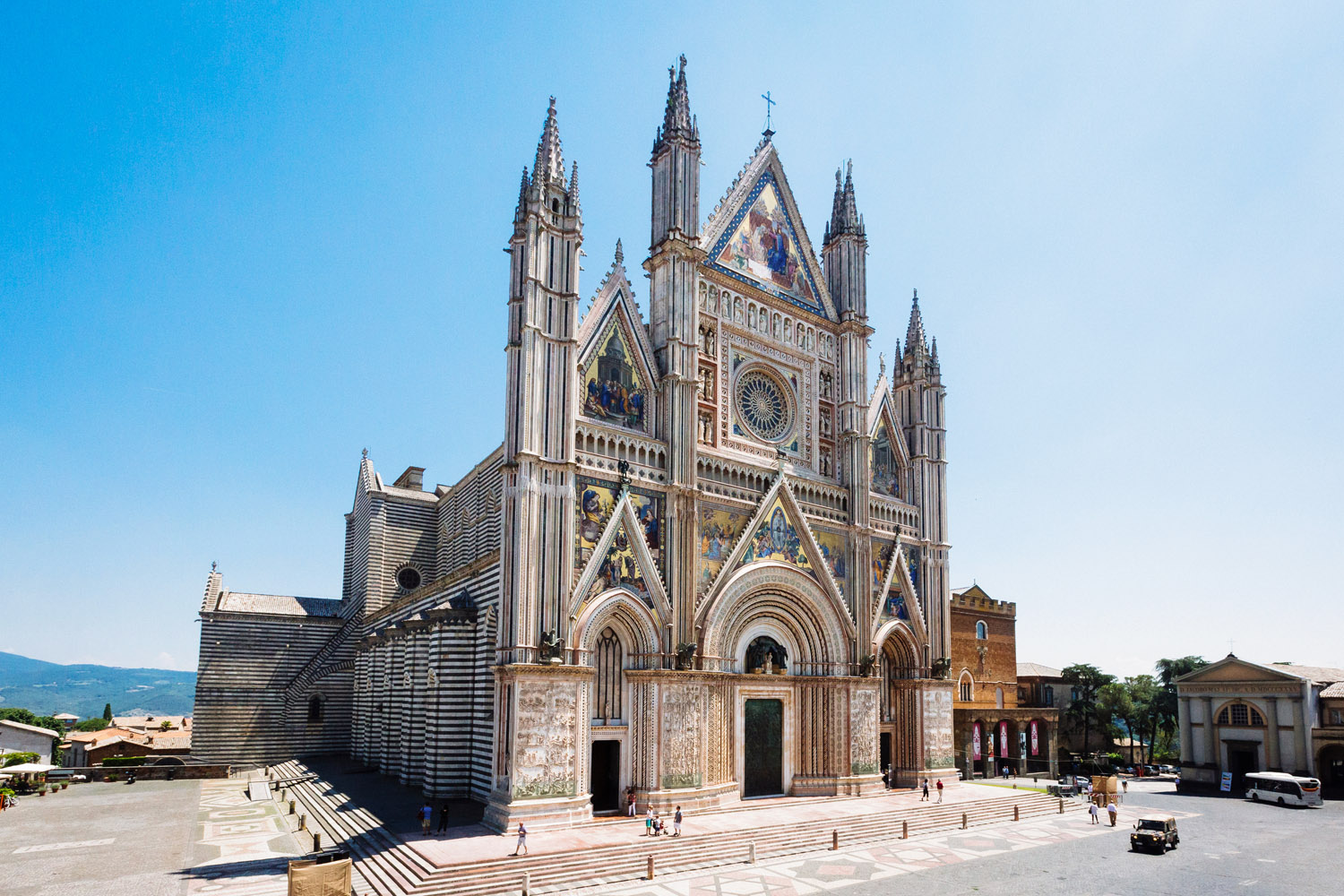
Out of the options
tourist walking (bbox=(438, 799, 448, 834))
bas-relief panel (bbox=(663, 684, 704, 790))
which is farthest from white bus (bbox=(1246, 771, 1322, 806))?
tourist walking (bbox=(438, 799, 448, 834))

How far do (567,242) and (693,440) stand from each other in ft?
25.1

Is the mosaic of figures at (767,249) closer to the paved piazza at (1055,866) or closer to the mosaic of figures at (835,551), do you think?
the mosaic of figures at (835,551)

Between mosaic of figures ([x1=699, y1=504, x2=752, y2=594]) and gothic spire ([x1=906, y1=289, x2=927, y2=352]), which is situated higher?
gothic spire ([x1=906, y1=289, x2=927, y2=352])

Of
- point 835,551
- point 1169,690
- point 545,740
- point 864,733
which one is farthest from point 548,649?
point 1169,690

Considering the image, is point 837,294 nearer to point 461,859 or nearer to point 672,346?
point 672,346

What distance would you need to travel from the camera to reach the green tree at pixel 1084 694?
56.1m

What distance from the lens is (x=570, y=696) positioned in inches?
997

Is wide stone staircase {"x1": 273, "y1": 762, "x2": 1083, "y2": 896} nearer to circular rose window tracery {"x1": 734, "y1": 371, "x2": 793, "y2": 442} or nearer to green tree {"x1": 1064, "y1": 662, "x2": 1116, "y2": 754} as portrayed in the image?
circular rose window tracery {"x1": 734, "y1": 371, "x2": 793, "y2": 442}

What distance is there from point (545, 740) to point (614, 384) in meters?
11.2

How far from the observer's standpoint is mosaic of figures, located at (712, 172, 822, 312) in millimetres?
33719

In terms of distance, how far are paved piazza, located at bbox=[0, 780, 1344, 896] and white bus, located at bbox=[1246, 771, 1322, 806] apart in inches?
179

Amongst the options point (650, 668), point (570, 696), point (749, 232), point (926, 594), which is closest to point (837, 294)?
point (749, 232)

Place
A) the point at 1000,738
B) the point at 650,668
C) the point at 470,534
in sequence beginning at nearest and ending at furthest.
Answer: the point at 650,668
the point at 470,534
the point at 1000,738

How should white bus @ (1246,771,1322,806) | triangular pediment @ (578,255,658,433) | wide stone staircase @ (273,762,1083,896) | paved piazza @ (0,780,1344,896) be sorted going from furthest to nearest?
white bus @ (1246,771,1322,806), triangular pediment @ (578,255,658,433), paved piazza @ (0,780,1344,896), wide stone staircase @ (273,762,1083,896)
